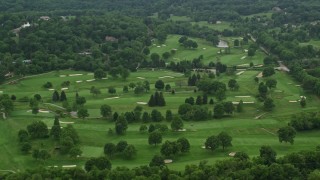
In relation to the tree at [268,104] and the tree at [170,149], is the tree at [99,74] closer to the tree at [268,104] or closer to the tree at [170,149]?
the tree at [268,104]

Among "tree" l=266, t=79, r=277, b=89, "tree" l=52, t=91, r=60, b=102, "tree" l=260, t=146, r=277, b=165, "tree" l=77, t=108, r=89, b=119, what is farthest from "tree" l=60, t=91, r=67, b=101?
"tree" l=260, t=146, r=277, b=165

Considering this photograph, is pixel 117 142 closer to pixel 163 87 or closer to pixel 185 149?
pixel 185 149

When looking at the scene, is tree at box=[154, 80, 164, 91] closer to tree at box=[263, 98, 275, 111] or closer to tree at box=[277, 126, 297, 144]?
tree at box=[263, 98, 275, 111]

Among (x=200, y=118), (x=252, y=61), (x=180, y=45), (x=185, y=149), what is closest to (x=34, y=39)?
(x=180, y=45)

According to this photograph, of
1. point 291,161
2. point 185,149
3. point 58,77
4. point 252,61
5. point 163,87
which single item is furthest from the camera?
point 252,61

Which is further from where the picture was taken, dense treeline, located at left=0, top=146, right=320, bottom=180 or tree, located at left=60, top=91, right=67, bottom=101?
tree, located at left=60, top=91, right=67, bottom=101
